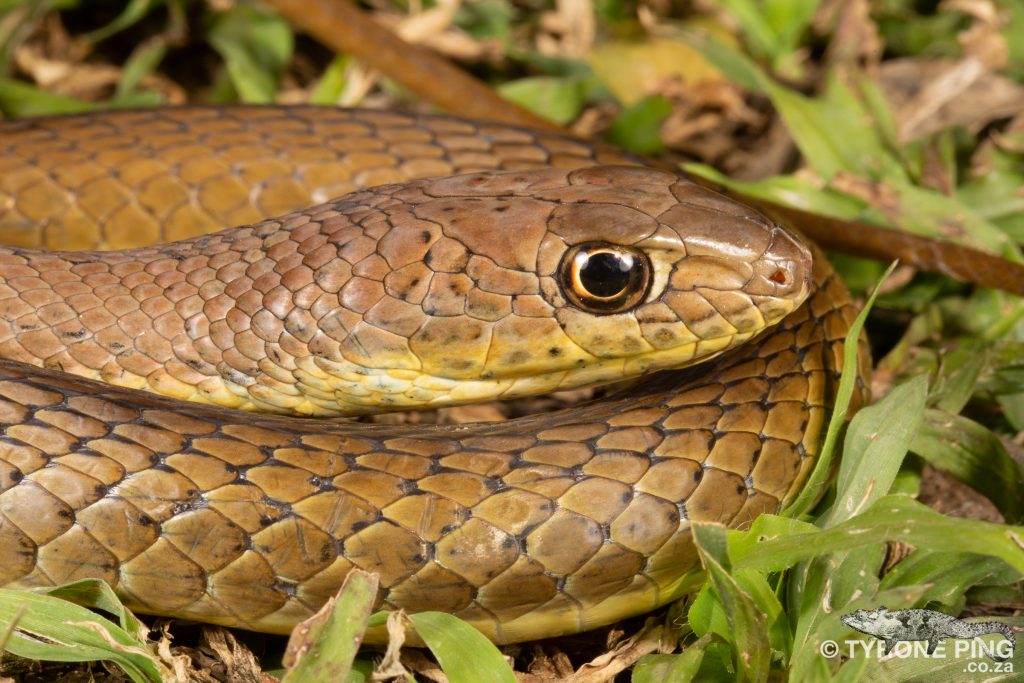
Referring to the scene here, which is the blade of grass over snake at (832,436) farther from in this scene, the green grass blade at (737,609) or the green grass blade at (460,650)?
the green grass blade at (460,650)

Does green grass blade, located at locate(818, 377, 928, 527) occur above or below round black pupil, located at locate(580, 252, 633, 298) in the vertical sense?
below

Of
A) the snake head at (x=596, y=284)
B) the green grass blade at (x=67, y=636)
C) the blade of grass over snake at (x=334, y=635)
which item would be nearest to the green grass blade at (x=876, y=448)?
the snake head at (x=596, y=284)

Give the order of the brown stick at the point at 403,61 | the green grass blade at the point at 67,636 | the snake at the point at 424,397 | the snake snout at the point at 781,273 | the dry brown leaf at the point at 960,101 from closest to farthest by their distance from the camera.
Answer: the green grass blade at the point at 67,636 < the snake at the point at 424,397 < the snake snout at the point at 781,273 < the brown stick at the point at 403,61 < the dry brown leaf at the point at 960,101

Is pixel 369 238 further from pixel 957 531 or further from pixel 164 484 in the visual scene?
pixel 957 531

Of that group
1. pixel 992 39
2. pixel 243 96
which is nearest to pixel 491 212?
pixel 243 96

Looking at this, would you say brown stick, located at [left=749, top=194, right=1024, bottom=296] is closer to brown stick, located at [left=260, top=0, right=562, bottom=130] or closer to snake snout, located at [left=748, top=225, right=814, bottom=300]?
snake snout, located at [left=748, top=225, right=814, bottom=300]

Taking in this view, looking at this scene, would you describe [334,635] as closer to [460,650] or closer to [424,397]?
[460,650]
